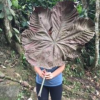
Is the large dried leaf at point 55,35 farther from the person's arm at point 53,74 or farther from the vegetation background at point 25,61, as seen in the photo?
the vegetation background at point 25,61

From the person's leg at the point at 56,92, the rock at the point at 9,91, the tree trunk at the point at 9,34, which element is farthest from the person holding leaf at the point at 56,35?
the tree trunk at the point at 9,34

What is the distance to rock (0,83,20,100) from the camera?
3070 millimetres

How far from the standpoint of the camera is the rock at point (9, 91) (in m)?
3.07

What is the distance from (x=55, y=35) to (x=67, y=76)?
8.22 ft

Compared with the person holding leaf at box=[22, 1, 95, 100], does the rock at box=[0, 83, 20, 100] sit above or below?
below

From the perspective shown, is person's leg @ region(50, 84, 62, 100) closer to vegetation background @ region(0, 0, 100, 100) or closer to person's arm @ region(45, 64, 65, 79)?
person's arm @ region(45, 64, 65, 79)

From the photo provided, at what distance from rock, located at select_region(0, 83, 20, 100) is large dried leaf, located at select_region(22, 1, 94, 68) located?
1275 millimetres

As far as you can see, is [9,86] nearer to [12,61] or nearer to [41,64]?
[12,61]

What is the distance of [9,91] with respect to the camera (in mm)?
3104

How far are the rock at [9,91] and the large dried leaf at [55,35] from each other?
127cm

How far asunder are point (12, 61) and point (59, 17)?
6.40ft

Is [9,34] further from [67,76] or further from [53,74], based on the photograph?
[53,74]

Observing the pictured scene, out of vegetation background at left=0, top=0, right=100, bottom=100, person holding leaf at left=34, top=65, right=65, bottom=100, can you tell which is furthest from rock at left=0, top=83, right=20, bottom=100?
person holding leaf at left=34, top=65, right=65, bottom=100

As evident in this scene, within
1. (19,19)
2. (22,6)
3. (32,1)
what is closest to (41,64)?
(19,19)
